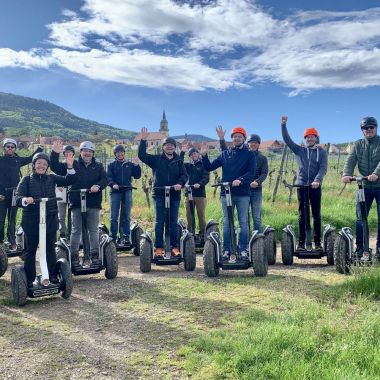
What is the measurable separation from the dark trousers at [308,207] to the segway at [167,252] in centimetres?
199

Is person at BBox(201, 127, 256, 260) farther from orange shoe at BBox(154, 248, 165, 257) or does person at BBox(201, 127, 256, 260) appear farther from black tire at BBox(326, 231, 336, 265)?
black tire at BBox(326, 231, 336, 265)

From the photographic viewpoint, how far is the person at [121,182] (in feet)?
30.6

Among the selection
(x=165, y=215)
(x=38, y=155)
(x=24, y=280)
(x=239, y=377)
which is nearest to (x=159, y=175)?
(x=165, y=215)

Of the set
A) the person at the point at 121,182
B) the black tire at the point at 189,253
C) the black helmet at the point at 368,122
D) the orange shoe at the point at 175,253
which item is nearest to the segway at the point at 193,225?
the orange shoe at the point at 175,253

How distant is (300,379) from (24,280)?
373 cm

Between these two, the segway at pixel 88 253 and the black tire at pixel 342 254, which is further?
the segway at pixel 88 253

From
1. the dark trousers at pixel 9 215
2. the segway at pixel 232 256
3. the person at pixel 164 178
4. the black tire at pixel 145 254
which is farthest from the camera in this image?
the dark trousers at pixel 9 215

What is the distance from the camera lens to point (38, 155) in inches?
227

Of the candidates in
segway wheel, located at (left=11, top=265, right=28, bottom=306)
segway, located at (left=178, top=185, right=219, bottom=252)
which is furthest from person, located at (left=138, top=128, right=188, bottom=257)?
segway wheel, located at (left=11, top=265, right=28, bottom=306)

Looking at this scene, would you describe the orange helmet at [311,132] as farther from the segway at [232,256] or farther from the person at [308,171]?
the segway at [232,256]

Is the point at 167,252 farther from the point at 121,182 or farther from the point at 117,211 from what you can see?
the point at 121,182

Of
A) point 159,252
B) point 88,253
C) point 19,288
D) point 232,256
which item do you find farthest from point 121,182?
point 19,288

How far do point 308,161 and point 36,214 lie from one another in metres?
4.58

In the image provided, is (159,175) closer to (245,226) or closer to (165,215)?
(165,215)
